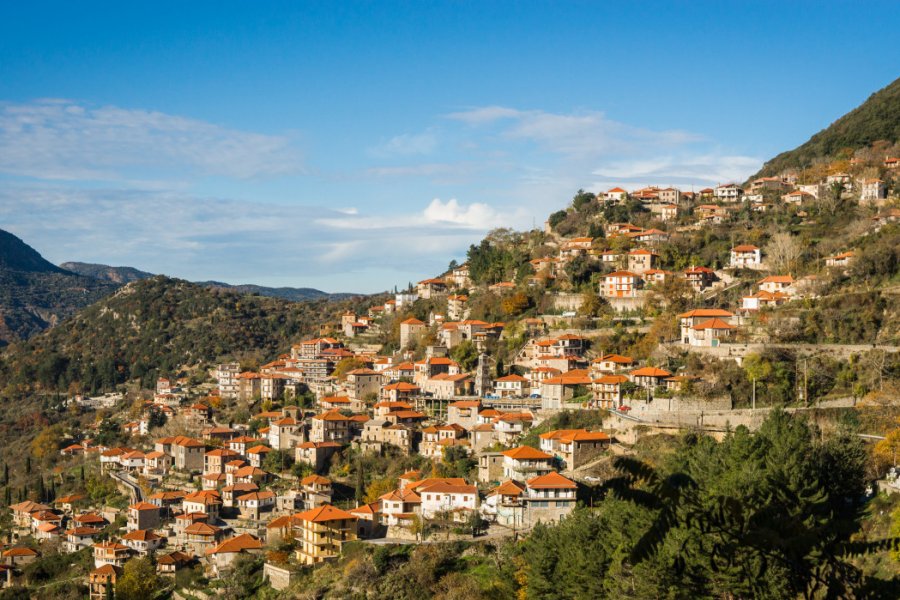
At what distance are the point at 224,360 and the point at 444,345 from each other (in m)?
35.3

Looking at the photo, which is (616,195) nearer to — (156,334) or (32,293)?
(156,334)

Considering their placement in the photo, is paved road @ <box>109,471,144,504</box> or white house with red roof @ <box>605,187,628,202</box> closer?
paved road @ <box>109,471,144,504</box>

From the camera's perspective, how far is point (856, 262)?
43.1 meters

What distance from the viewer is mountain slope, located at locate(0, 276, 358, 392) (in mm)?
86375

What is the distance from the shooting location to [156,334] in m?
93.6

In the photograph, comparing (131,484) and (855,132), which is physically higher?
(855,132)

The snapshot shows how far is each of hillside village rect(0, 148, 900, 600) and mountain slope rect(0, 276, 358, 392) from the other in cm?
1743

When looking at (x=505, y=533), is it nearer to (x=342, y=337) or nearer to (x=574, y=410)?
(x=574, y=410)

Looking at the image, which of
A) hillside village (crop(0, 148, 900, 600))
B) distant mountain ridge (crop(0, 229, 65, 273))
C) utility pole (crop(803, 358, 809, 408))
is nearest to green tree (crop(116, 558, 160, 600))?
hillside village (crop(0, 148, 900, 600))

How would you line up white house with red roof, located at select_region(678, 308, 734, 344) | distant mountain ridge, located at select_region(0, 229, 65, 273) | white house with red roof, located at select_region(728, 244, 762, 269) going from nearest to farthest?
white house with red roof, located at select_region(678, 308, 734, 344), white house with red roof, located at select_region(728, 244, 762, 269), distant mountain ridge, located at select_region(0, 229, 65, 273)

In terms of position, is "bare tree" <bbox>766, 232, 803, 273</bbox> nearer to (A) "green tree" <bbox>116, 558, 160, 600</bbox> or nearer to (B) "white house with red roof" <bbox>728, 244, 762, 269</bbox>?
(B) "white house with red roof" <bbox>728, 244, 762, 269</bbox>

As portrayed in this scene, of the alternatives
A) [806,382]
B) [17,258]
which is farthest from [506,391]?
[17,258]

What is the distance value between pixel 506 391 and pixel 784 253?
16627 millimetres

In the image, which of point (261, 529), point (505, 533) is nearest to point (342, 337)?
point (261, 529)
